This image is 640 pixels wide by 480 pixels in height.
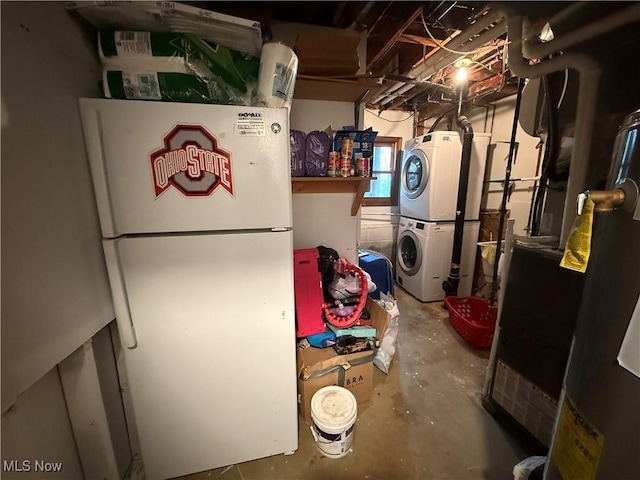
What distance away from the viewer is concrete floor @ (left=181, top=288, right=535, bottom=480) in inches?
47.8

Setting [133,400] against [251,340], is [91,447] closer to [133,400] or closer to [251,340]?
[133,400]

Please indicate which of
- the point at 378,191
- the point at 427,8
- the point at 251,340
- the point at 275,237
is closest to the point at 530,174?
the point at 378,191

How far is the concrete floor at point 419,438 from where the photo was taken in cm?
121

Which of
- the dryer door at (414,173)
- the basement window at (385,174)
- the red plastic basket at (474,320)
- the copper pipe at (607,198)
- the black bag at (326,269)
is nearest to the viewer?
the copper pipe at (607,198)

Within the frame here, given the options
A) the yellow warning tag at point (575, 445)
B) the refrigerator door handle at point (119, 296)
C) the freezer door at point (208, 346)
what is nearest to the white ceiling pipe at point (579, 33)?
the yellow warning tag at point (575, 445)

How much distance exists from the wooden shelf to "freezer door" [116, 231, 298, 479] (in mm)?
651

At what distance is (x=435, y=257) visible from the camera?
2818 millimetres

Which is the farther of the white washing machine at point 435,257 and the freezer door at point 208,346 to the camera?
the white washing machine at point 435,257

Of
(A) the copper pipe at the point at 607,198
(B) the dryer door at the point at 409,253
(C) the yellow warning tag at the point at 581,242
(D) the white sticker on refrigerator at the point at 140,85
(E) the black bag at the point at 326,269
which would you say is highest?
(D) the white sticker on refrigerator at the point at 140,85

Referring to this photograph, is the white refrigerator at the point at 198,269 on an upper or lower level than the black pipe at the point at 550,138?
lower

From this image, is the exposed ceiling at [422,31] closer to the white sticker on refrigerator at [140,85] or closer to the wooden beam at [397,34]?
the wooden beam at [397,34]

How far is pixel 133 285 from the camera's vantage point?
96cm

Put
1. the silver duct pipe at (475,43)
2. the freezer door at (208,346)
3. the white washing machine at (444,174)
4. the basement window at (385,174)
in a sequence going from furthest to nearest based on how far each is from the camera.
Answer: the basement window at (385,174) < the white washing machine at (444,174) < the silver duct pipe at (475,43) < the freezer door at (208,346)

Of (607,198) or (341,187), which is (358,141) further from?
(607,198)
